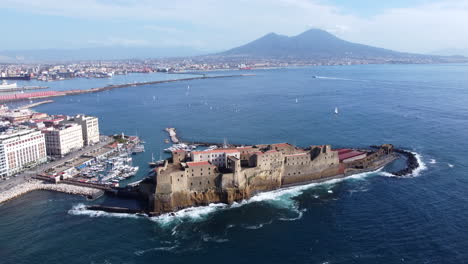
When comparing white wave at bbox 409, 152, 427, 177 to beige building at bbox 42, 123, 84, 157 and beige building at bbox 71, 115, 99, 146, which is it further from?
beige building at bbox 71, 115, 99, 146

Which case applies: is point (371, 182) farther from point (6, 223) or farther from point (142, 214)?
point (6, 223)

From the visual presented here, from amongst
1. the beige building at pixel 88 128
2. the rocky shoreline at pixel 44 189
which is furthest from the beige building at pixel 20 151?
the beige building at pixel 88 128

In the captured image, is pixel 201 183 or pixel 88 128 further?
pixel 88 128

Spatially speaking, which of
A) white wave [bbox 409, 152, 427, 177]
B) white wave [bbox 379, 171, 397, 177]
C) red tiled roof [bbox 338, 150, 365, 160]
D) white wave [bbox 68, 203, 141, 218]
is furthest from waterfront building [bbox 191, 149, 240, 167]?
white wave [bbox 409, 152, 427, 177]

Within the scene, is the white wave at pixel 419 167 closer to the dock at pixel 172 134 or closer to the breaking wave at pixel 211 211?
the breaking wave at pixel 211 211

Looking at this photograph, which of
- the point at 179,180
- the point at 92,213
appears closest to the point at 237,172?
the point at 179,180

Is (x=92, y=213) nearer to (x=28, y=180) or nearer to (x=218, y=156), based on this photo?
(x=28, y=180)

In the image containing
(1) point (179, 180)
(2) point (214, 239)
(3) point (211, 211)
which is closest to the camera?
(2) point (214, 239)
